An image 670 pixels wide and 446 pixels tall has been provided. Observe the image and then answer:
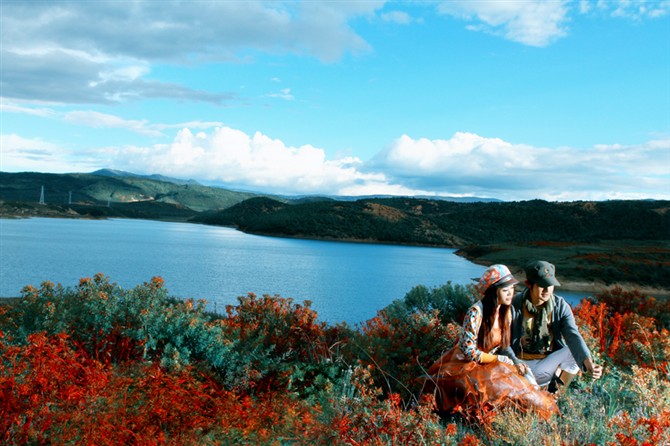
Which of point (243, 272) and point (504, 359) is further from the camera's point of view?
point (243, 272)

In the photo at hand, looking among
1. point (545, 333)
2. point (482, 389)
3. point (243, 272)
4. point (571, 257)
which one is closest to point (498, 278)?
point (482, 389)

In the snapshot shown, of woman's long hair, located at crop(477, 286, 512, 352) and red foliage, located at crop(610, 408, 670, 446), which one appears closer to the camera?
red foliage, located at crop(610, 408, 670, 446)

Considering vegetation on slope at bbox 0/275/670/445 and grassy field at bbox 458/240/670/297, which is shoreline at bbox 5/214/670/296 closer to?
grassy field at bbox 458/240/670/297

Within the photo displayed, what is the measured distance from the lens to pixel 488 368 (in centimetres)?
525

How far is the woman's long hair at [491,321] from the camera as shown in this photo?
5629 mm

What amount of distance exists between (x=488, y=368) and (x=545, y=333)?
4.44 feet

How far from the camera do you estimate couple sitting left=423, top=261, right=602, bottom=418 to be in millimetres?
5148

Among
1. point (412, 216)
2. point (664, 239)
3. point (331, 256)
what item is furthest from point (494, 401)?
point (412, 216)

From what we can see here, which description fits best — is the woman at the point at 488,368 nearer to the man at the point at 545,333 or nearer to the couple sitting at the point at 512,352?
the couple sitting at the point at 512,352

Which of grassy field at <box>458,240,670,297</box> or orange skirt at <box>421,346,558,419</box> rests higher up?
orange skirt at <box>421,346,558,419</box>

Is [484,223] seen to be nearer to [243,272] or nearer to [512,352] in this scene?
[243,272]

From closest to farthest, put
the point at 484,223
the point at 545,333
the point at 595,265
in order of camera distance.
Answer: the point at 545,333 → the point at 595,265 → the point at 484,223

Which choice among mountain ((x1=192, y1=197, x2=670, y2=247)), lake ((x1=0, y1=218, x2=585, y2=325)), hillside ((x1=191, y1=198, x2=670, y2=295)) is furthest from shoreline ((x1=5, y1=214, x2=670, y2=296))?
mountain ((x1=192, y1=197, x2=670, y2=247))

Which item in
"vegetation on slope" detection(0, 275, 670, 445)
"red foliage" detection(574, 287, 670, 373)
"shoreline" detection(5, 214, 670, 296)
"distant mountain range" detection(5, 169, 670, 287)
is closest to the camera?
"vegetation on slope" detection(0, 275, 670, 445)
